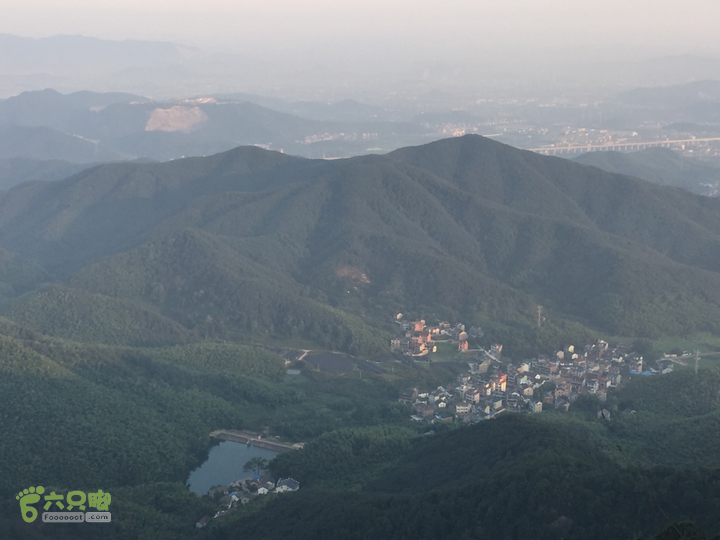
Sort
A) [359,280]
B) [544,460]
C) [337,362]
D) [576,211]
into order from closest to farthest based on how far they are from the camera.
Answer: [544,460] → [337,362] → [359,280] → [576,211]

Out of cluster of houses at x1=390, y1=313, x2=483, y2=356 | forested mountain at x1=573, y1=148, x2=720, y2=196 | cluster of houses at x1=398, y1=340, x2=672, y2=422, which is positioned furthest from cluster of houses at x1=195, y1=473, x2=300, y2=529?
forested mountain at x1=573, y1=148, x2=720, y2=196

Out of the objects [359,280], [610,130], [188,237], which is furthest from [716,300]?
[610,130]

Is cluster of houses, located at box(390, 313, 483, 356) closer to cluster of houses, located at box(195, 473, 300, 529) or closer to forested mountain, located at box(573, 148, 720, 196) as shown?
cluster of houses, located at box(195, 473, 300, 529)

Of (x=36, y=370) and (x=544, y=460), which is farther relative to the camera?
(x=36, y=370)

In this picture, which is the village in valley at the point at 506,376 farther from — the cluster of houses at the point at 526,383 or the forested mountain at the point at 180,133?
the forested mountain at the point at 180,133

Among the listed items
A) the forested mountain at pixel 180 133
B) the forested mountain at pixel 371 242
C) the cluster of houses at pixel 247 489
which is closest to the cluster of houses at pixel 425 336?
the forested mountain at pixel 371 242

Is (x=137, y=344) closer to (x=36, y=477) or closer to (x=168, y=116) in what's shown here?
(x=36, y=477)

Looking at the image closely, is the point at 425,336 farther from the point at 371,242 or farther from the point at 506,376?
the point at 371,242
